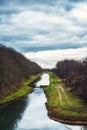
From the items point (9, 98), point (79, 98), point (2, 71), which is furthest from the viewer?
point (2, 71)

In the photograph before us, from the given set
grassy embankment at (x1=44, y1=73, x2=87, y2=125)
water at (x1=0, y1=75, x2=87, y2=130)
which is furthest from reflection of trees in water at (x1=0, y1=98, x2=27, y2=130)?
grassy embankment at (x1=44, y1=73, x2=87, y2=125)

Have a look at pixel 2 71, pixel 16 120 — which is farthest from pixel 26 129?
pixel 2 71

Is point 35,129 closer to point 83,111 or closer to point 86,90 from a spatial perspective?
point 83,111

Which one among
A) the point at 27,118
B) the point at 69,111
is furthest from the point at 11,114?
the point at 69,111

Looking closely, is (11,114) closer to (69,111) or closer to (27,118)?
(27,118)

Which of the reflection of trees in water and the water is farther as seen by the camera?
the reflection of trees in water

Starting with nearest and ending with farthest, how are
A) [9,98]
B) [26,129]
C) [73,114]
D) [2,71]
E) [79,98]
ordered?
1. [26,129]
2. [73,114]
3. [79,98]
4. [9,98]
5. [2,71]

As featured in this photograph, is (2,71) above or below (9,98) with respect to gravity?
above

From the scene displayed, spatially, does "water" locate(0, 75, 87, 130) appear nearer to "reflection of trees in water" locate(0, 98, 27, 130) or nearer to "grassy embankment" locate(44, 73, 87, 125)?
"reflection of trees in water" locate(0, 98, 27, 130)

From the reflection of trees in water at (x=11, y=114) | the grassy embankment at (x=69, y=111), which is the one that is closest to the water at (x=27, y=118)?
the reflection of trees in water at (x=11, y=114)
